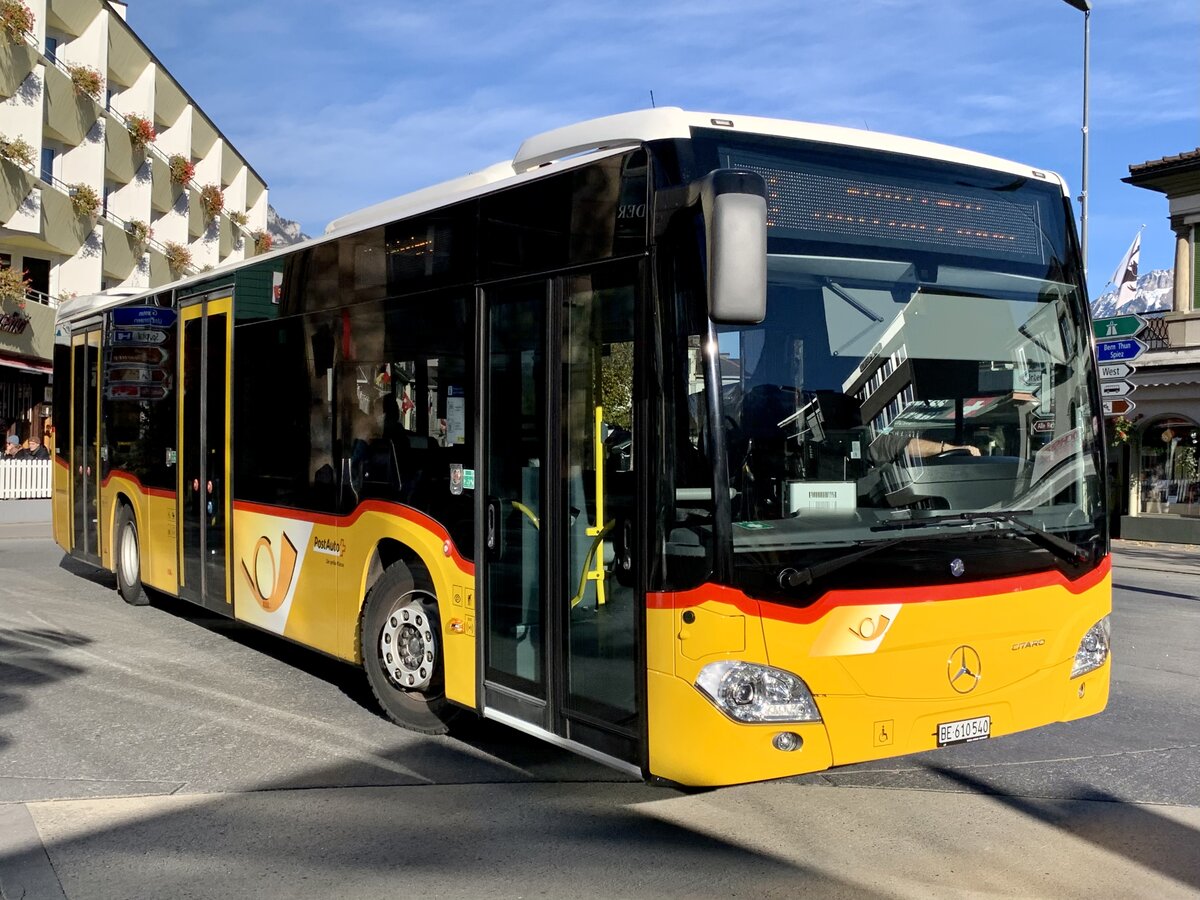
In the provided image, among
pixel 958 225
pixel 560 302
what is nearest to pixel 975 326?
pixel 958 225

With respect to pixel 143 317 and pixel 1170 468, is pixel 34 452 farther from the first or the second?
pixel 1170 468

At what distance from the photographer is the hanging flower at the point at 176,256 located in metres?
40.8

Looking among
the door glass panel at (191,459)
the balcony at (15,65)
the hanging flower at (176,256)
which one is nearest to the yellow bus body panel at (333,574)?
the door glass panel at (191,459)

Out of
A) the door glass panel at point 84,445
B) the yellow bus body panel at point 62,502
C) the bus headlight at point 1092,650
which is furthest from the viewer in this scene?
the yellow bus body panel at point 62,502

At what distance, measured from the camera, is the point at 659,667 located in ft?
14.7

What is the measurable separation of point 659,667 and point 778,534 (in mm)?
710

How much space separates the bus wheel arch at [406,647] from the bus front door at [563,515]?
68cm

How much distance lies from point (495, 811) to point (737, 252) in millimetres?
2809

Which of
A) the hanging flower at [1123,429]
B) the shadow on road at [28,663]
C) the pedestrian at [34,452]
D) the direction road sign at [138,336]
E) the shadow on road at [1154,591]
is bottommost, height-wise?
the shadow on road at [1154,591]

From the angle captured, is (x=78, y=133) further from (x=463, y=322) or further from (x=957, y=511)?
(x=957, y=511)

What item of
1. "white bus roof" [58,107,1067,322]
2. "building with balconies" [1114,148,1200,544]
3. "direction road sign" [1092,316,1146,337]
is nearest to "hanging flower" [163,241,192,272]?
"building with balconies" [1114,148,1200,544]

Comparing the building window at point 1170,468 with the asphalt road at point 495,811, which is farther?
the building window at point 1170,468

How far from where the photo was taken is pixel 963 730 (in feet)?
15.4

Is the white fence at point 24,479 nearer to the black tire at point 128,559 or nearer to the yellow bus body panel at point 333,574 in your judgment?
the black tire at point 128,559
